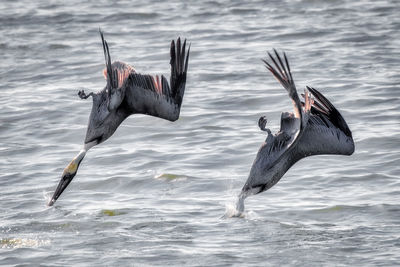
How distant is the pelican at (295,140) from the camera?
11.6 meters

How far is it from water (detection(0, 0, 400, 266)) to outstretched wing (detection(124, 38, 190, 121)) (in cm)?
125

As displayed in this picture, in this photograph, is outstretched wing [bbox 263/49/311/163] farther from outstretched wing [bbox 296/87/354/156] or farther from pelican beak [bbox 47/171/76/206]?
pelican beak [bbox 47/171/76/206]

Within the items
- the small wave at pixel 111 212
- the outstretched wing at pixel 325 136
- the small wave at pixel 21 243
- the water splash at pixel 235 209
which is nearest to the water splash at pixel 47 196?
the small wave at pixel 111 212

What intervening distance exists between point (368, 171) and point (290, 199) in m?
1.63

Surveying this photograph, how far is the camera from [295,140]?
11656mm

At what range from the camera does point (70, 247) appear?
11.8 m

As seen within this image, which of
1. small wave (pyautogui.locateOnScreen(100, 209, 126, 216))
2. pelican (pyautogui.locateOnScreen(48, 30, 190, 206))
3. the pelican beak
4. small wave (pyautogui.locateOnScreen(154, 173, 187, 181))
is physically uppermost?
pelican (pyautogui.locateOnScreen(48, 30, 190, 206))

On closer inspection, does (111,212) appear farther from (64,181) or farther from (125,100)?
(125,100)

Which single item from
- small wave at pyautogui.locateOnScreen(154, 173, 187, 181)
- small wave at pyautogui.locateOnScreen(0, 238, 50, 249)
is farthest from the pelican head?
small wave at pyautogui.locateOnScreen(154, 173, 187, 181)

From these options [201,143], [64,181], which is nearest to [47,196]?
[64,181]

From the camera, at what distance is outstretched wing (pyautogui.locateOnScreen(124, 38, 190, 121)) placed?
12844 mm

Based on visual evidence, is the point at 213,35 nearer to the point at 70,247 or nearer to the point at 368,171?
the point at 368,171

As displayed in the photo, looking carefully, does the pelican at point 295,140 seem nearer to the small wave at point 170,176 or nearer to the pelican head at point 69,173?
the pelican head at point 69,173

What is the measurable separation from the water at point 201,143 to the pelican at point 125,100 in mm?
928
